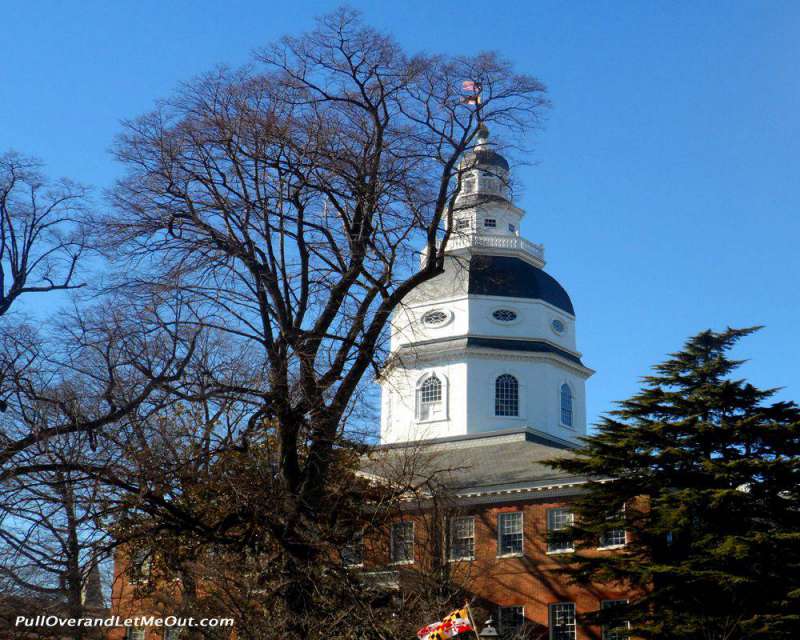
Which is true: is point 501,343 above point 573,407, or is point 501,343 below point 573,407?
above

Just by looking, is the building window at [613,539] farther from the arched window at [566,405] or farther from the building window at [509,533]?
the arched window at [566,405]

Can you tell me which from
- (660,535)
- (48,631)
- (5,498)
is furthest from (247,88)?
(660,535)

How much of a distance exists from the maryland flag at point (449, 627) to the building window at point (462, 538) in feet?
39.4

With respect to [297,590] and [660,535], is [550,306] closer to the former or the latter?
[660,535]

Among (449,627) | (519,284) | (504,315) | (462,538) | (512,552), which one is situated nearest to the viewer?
(449,627)

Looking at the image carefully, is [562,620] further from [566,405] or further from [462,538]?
[566,405]

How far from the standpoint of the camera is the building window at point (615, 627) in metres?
28.1

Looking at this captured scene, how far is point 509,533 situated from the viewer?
34.6m

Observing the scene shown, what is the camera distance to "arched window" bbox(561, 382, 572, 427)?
45719mm

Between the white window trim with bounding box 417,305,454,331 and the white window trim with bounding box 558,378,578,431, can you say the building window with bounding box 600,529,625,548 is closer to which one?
the white window trim with bounding box 558,378,578,431

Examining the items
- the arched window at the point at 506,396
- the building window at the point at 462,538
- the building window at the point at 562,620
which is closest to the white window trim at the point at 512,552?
the building window at the point at 462,538

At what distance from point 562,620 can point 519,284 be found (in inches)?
706

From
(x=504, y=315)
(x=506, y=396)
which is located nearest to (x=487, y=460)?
(x=506, y=396)

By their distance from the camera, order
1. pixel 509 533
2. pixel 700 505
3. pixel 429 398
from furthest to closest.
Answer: pixel 429 398, pixel 509 533, pixel 700 505
